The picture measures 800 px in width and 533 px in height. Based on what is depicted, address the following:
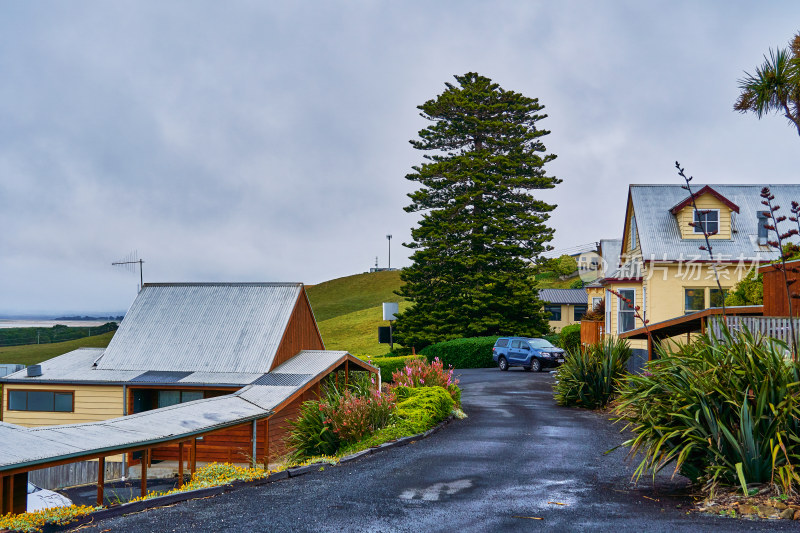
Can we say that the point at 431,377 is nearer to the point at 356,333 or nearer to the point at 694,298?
the point at 694,298

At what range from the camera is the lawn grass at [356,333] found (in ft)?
209

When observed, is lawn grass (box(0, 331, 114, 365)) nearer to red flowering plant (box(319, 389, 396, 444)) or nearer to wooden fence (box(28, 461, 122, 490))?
wooden fence (box(28, 461, 122, 490))

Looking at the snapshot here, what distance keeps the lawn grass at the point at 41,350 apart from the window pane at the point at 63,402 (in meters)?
61.3

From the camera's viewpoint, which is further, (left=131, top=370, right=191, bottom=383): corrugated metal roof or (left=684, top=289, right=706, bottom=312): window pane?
(left=684, top=289, right=706, bottom=312): window pane

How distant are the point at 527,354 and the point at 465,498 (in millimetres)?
27721

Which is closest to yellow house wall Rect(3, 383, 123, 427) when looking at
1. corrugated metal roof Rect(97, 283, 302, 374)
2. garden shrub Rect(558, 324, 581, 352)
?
corrugated metal roof Rect(97, 283, 302, 374)

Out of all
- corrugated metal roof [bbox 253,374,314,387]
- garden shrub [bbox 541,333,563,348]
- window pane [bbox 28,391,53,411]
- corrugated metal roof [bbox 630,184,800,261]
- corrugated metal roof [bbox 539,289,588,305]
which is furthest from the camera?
corrugated metal roof [bbox 539,289,588,305]

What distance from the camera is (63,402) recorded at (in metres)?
24.0

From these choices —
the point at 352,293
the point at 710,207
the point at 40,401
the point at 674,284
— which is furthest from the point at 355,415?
the point at 352,293

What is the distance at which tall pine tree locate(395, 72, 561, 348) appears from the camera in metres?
46.7

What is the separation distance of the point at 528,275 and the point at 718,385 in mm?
40868

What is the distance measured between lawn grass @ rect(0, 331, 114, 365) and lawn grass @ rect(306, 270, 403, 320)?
3130 cm

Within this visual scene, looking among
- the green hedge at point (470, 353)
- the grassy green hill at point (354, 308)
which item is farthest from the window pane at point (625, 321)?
the grassy green hill at point (354, 308)

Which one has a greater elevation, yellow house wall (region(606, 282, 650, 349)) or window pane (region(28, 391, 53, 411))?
yellow house wall (region(606, 282, 650, 349))
